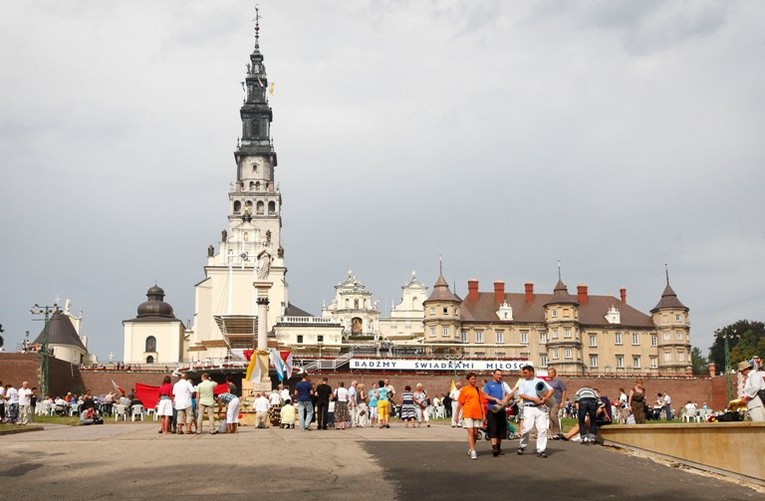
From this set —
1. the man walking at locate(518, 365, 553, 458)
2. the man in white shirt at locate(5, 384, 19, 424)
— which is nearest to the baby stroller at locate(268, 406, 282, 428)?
the man in white shirt at locate(5, 384, 19, 424)

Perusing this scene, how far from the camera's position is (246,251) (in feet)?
344

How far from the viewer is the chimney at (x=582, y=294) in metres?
101

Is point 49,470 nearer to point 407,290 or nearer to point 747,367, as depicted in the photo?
point 747,367

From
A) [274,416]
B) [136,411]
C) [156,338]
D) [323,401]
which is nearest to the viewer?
[323,401]

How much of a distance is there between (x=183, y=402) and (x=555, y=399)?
32.9 feet

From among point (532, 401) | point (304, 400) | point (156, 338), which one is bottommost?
point (304, 400)

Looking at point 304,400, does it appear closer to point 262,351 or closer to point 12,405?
point 262,351

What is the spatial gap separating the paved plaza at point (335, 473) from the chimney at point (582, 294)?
8480 cm

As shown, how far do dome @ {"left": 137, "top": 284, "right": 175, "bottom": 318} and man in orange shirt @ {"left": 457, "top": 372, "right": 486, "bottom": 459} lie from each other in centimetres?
8880

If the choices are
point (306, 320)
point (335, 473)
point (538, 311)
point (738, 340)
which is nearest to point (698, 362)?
point (738, 340)

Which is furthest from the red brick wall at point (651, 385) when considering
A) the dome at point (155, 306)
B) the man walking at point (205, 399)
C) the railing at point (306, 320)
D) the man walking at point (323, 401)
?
the man walking at point (205, 399)

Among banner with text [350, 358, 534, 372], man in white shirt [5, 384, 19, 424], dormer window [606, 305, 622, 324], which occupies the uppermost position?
dormer window [606, 305, 622, 324]

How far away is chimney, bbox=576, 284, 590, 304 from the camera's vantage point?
333 feet

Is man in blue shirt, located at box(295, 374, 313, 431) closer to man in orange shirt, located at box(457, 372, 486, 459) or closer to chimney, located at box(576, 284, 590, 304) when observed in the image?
man in orange shirt, located at box(457, 372, 486, 459)
